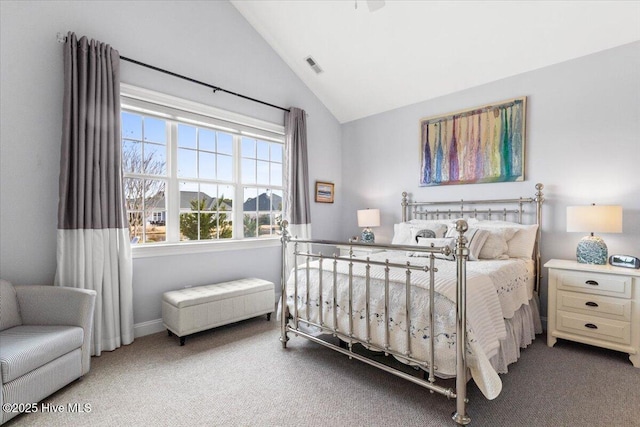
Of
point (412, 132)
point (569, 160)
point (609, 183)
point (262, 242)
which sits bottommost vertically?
point (262, 242)

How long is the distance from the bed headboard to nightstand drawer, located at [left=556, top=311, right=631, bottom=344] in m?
0.53

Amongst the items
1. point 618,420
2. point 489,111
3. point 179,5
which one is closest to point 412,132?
point 489,111

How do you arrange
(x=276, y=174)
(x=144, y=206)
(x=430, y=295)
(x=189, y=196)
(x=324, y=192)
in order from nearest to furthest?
(x=430, y=295), (x=144, y=206), (x=189, y=196), (x=276, y=174), (x=324, y=192)

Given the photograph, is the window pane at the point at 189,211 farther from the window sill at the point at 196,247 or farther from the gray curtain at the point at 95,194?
the gray curtain at the point at 95,194

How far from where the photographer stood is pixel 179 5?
3.31 metres

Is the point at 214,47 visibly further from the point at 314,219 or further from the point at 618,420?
the point at 618,420

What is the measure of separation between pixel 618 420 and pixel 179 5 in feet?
16.3

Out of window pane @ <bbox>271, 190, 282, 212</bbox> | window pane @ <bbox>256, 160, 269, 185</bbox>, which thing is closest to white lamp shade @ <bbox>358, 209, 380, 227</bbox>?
window pane @ <bbox>271, 190, 282, 212</bbox>

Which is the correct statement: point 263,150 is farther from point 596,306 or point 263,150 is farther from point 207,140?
point 596,306

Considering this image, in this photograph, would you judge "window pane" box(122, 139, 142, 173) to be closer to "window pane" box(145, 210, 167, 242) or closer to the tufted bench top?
"window pane" box(145, 210, 167, 242)

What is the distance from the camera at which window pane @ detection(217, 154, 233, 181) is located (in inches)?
150

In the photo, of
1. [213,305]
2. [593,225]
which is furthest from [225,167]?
[593,225]

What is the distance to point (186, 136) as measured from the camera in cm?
350

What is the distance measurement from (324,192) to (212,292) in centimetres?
244
